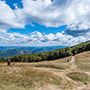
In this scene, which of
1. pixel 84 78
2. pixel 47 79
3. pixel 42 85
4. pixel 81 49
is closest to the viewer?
pixel 42 85

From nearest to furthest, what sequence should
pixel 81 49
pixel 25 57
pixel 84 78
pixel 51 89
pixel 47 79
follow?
pixel 51 89, pixel 47 79, pixel 84 78, pixel 25 57, pixel 81 49

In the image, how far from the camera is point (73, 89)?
2123 centimetres

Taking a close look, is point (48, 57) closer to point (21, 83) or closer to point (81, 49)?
point (81, 49)

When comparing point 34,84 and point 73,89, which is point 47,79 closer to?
point 34,84

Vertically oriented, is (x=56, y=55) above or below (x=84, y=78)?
above

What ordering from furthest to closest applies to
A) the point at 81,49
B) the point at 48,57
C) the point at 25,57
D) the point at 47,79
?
the point at 81,49 → the point at 48,57 → the point at 25,57 → the point at 47,79

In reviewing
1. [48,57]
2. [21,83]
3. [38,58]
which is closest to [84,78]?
[21,83]

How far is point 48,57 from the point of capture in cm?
13462

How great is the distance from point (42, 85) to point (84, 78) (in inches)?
662

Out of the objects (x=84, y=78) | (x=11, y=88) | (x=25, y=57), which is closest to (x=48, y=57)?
(x=25, y=57)

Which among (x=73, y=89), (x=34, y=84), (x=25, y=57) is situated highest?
(x=25, y=57)

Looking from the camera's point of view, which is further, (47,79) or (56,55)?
(56,55)

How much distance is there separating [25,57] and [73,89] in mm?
100388

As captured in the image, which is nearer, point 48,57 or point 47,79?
point 47,79
